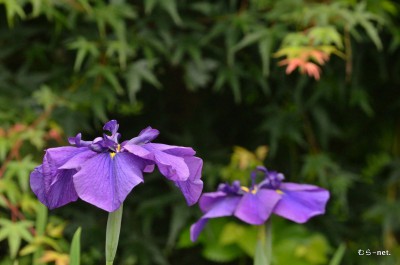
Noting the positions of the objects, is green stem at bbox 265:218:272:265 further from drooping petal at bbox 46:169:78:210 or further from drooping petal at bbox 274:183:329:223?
drooping petal at bbox 46:169:78:210

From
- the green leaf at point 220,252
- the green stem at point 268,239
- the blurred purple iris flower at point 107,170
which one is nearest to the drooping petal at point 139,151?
the blurred purple iris flower at point 107,170

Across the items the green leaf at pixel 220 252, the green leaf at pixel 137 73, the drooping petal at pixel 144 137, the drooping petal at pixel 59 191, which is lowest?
the green leaf at pixel 220 252

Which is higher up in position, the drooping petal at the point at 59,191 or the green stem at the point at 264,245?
the drooping petal at the point at 59,191

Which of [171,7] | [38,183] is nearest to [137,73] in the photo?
[171,7]

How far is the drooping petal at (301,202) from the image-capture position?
123 cm

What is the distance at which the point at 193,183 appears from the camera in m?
0.99

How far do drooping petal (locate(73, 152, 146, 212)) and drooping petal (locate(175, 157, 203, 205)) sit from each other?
0.08 meters

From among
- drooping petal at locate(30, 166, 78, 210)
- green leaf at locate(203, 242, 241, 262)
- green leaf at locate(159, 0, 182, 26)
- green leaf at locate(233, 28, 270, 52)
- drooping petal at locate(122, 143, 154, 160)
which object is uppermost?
green leaf at locate(159, 0, 182, 26)

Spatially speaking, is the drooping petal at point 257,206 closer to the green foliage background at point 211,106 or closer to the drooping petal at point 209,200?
the drooping petal at point 209,200

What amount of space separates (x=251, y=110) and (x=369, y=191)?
56 cm

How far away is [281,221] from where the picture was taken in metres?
2.67

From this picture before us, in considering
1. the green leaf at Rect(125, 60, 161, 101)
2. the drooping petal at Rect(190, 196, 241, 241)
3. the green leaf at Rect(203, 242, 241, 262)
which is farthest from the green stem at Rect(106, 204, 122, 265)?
the green leaf at Rect(203, 242, 241, 262)

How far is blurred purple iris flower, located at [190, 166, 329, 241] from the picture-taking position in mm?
1208

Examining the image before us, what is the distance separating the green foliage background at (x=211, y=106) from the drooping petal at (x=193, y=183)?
855 mm
